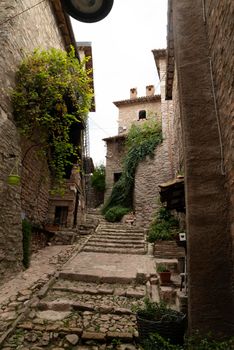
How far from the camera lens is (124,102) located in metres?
21.6

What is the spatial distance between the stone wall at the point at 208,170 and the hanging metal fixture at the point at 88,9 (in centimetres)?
142

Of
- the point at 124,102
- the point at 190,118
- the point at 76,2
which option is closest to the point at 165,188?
the point at 190,118

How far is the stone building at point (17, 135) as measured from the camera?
562 cm

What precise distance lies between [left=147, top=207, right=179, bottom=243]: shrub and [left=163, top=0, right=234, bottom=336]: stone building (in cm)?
683

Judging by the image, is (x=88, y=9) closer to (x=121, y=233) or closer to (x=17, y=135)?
(x=17, y=135)

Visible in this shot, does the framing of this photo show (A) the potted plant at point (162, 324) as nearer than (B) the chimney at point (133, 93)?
Yes

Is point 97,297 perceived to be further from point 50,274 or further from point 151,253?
point 151,253

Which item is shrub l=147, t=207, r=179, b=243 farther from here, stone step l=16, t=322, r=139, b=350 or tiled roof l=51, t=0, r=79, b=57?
tiled roof l=51, t=0, r=79, b=57

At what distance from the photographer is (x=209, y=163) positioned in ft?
10.4

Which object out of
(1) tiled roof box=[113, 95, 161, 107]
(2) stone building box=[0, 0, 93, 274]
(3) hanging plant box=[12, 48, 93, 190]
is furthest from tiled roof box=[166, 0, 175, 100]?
(1) tiled roof box=[113, 95, 161, 107]

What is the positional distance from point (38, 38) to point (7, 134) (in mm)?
3850

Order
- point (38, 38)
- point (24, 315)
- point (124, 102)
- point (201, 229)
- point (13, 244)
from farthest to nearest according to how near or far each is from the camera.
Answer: point (124, 102) → point (38, 38) → point (13, 244) → point (24, 315) → point (201, 229)

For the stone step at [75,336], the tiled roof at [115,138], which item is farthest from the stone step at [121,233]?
the tiled roof at [115,138]

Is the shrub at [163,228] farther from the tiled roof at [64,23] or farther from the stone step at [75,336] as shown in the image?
the tiled roof at [64,23]
